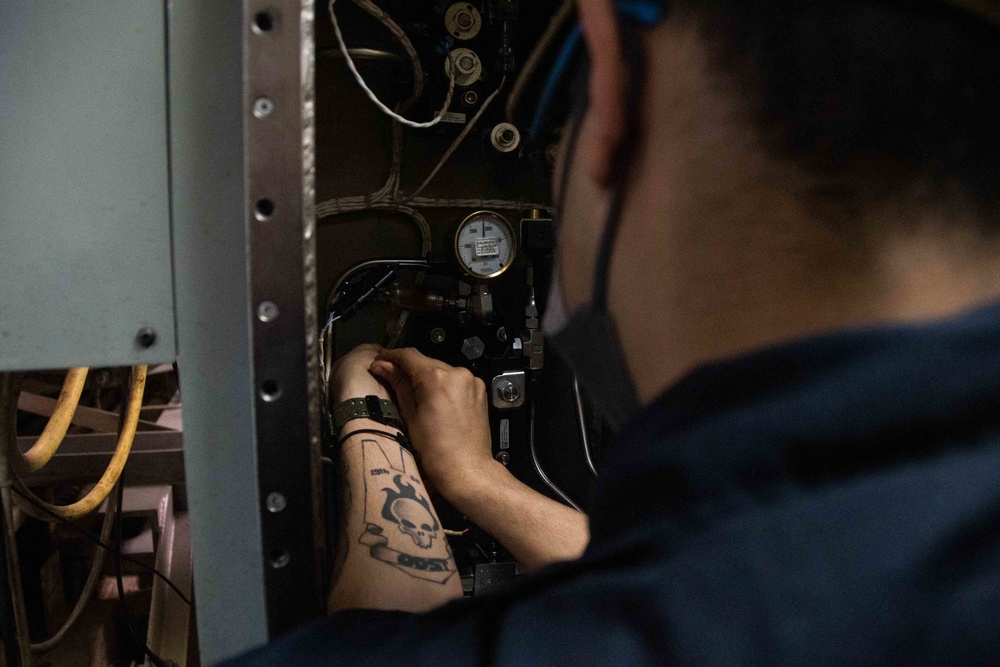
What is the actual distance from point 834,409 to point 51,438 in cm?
118

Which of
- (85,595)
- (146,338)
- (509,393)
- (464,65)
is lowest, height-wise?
(85,595)

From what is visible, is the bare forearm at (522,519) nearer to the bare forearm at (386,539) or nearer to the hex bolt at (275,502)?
the bare forearm at (386,539)

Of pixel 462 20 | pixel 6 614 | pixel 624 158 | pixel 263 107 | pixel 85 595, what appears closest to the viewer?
pixel 624 158

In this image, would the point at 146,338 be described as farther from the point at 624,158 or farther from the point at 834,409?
the point at 834,409

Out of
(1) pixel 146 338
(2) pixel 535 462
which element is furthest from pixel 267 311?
(2) pixel 535 462

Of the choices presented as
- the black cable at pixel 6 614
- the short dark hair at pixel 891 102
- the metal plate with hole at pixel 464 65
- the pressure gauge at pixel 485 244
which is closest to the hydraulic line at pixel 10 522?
the black cable at pixel 6 614

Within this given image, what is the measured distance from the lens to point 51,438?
1052 millimetres

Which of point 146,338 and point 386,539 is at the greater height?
point 146,338

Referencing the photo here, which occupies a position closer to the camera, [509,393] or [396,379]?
[396,379]

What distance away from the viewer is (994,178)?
342 mm

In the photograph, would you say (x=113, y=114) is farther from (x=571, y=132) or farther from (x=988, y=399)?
(x=988, y=399)

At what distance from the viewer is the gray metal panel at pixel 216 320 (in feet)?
1.90

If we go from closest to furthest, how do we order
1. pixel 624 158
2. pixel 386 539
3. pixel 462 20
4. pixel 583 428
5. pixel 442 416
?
pixel 624 158
pixel 386 539
pixel 442 416
pixel 462 20
pixel 583 428

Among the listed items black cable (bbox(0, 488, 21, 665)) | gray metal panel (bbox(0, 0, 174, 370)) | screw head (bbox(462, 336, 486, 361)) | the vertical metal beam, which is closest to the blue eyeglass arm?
the vertical metal beam
